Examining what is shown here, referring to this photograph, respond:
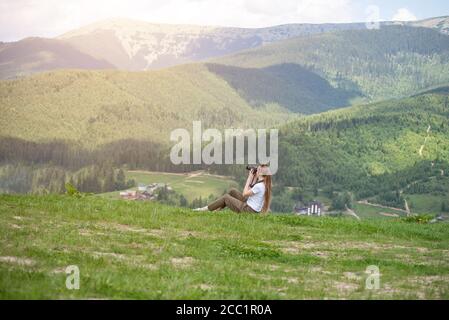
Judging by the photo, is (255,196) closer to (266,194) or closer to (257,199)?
(257,199)

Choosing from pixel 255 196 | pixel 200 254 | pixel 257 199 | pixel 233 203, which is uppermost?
pixel 255 196

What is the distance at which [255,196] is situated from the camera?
26.0m

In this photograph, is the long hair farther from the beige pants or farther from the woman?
the beige pants

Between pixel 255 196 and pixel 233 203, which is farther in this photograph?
pixel 233 203

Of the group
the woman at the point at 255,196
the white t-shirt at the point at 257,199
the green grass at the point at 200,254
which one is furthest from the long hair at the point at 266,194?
the green grass at the point at 200,254

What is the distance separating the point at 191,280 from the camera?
13070mm

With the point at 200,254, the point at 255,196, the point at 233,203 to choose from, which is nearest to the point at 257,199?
the point at 255,196

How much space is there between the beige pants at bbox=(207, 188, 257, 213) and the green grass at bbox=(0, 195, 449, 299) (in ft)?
3.72

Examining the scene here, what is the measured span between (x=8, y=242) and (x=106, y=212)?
7.26 metres

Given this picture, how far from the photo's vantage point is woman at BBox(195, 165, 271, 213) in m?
25.8

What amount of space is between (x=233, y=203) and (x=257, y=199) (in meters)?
0.99

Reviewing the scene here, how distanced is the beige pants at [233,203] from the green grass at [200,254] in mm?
1135

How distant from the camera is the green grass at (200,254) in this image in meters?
12.2
